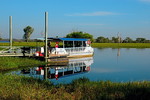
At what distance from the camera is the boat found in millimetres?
24203

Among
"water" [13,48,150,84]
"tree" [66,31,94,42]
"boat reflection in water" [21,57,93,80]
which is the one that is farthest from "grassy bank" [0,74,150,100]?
"tree" [66,31,94,42]

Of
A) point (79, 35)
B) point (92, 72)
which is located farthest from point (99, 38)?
point (92, 72)

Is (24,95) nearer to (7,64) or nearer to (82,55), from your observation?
(7,64)

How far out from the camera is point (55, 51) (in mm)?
24141

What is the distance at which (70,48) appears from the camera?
27.2m

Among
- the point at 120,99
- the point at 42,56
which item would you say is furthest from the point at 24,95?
the point at 42,56

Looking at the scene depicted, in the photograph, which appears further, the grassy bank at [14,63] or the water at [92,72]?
the grassy bank at [14,63]

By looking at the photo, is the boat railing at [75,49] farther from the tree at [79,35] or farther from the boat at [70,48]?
the tree at [79,35]

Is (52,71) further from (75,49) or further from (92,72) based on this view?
(75,49)

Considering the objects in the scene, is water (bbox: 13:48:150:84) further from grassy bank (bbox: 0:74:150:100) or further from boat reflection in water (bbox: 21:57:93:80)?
grassy bank (bbox: 0:74:150:100)

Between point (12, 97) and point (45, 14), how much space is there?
16.1m

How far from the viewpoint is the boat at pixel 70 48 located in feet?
79.4

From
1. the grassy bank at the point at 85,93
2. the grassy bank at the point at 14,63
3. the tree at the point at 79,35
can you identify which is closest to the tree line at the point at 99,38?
the tree at the point at 79,35

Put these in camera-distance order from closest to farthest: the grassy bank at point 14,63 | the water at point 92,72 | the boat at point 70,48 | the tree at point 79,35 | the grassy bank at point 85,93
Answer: the grassy bank at point 85,93
the water at point 92,72
the grassy bank at point 14,63
the boat at point 70,48
the tree at point 79,35
